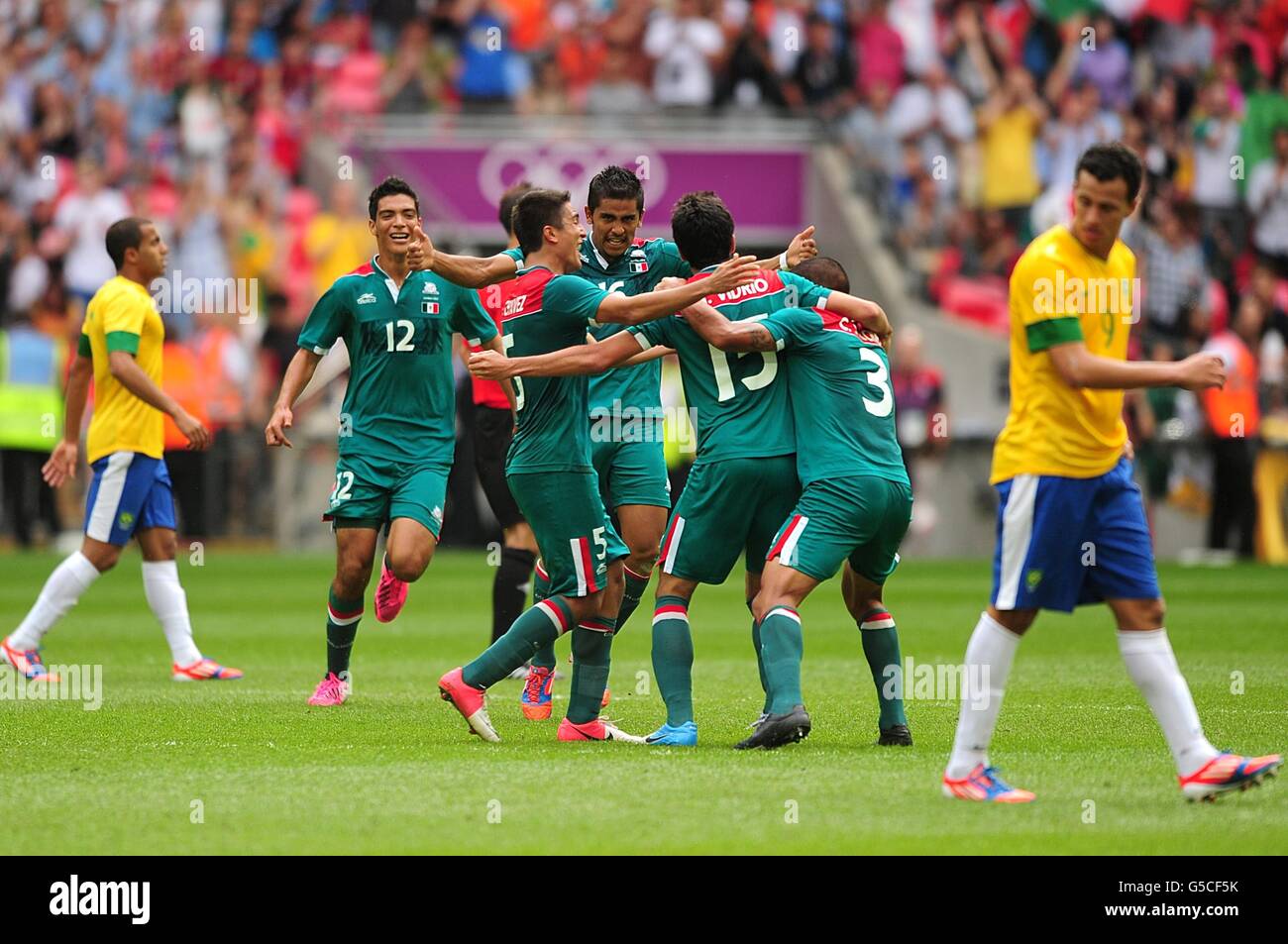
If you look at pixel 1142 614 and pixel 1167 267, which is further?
pixel 1167 267

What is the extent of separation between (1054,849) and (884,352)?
320 centimetres

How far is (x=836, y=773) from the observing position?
325 inches

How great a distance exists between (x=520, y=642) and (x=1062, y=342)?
2.95m

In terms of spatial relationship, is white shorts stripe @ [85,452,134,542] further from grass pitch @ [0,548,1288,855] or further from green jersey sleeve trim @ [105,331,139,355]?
grass pitch @ [0,548,1288,855]

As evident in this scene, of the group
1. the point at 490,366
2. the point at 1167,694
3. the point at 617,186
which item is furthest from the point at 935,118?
the point at 1167,694

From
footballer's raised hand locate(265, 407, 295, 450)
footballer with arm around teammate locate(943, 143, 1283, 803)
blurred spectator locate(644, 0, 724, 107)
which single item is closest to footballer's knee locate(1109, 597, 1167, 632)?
footballer with arm around teammate locate(943, 143, 1283, 803)

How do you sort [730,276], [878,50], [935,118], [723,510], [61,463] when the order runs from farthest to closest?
[878,50]
[935,118]
[61,463]
[723,510]
[730,276]

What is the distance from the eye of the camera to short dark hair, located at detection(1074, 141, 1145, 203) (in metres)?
7.52

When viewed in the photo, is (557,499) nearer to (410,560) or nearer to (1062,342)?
(410,560)

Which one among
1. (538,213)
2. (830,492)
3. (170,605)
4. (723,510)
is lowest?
(170,605)

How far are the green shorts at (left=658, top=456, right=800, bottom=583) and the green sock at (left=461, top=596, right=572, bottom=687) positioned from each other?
515 mm

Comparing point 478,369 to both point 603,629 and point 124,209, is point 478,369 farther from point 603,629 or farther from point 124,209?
point 124,209

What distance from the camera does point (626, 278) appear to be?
10.5 metres
